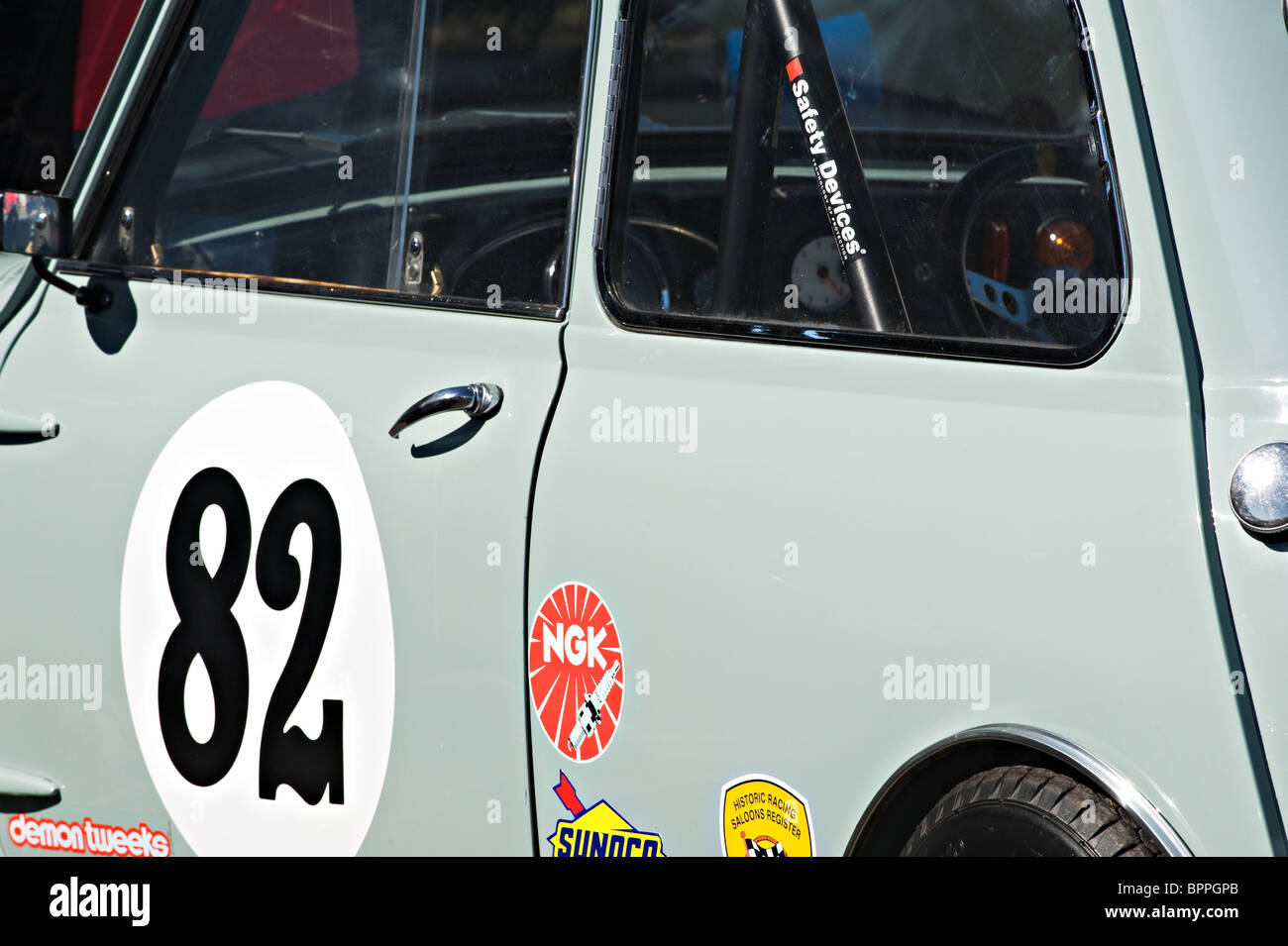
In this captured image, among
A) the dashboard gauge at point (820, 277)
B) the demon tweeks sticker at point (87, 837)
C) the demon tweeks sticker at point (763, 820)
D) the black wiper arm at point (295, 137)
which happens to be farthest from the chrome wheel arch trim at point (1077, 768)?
the black wiper arm at point (295, 137)

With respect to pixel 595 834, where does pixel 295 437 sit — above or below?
above

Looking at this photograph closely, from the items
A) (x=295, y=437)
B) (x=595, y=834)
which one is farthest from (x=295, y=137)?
(x=595, y=834)

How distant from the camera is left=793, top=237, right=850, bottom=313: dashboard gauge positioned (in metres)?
1.70

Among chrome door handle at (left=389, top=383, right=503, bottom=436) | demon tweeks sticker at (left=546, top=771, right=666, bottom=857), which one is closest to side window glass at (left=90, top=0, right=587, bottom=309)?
chrome door handle at (left=389, top=383, right=503, bottom=436)

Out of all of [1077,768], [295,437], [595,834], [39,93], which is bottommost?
[595,834]

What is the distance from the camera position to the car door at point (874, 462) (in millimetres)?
1408

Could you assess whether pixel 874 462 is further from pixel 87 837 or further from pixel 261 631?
pixel 87 837

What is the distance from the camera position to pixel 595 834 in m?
1.81

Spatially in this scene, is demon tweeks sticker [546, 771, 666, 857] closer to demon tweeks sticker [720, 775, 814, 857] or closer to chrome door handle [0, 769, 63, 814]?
demon tweeks sticker [720, 775, 814, 857]

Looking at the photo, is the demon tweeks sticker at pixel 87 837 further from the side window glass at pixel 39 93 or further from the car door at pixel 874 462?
the side window glass at pixel 39 93

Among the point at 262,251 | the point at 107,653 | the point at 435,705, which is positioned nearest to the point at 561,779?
the point at 435,705

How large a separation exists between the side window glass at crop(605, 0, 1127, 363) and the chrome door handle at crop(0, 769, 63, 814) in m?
1.39

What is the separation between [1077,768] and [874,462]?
415mm

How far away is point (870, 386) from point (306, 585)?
96cm
